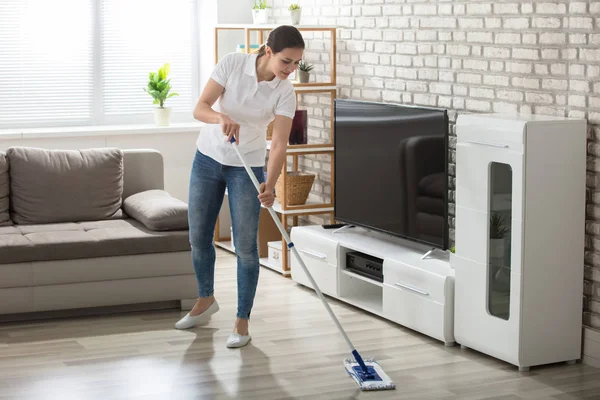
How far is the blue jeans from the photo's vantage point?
4215 millimetres

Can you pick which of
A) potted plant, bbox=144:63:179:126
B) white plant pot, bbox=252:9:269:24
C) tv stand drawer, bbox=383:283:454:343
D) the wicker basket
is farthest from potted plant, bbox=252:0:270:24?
tv stand drawer, bbox=383:283:454:343

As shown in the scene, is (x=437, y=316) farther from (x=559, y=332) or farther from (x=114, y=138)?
(x=114, y=138)

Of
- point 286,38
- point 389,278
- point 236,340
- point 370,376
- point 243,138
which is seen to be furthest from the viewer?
A: point 389,278

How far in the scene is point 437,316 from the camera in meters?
4.35

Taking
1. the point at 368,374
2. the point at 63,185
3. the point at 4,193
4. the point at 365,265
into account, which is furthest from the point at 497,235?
the point at 4,193

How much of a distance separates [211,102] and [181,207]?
1.03 metres

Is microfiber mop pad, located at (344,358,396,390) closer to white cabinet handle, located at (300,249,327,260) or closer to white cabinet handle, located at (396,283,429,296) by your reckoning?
white cabinet handle, located at (396,283,429,296)

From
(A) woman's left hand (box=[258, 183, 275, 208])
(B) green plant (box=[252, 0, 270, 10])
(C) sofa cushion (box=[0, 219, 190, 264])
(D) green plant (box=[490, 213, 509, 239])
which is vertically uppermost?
(B) green plant (box=[252, 0, 270, 10])

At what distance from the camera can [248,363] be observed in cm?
405

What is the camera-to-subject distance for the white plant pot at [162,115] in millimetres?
6859

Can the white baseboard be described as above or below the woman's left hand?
below

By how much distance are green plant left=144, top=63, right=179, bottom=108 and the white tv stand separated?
1.89m

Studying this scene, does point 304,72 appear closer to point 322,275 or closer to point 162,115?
point 322,275

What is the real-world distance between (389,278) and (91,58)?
3.26m
